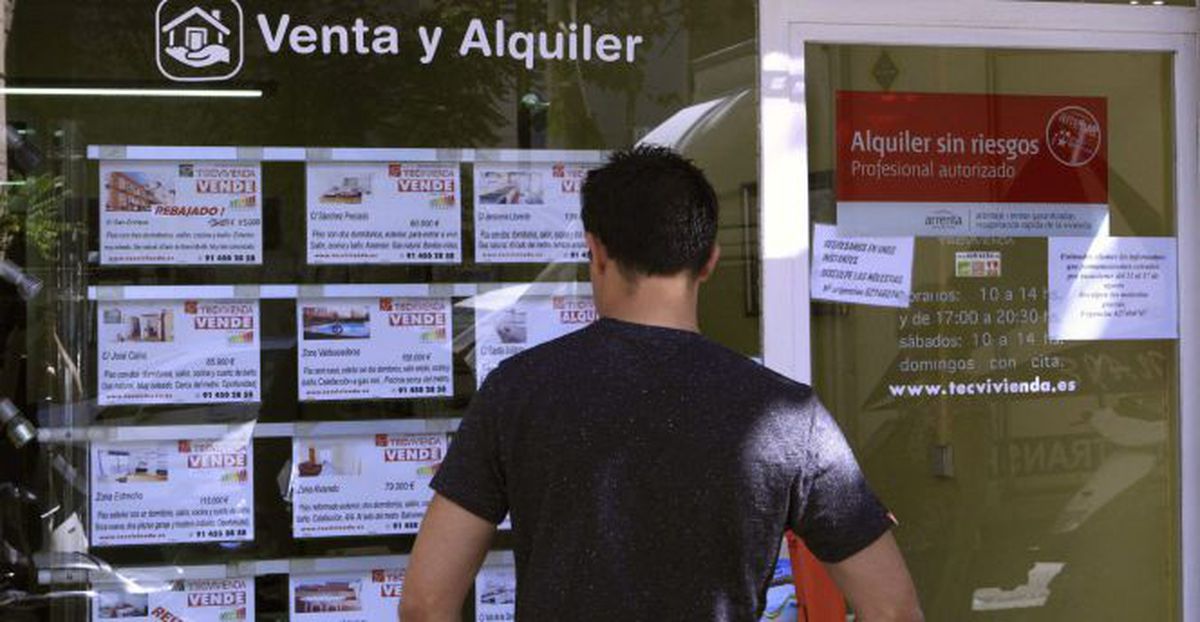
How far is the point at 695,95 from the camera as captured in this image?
177 inches

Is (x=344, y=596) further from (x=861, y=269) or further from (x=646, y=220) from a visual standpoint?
(x=646, y=220)

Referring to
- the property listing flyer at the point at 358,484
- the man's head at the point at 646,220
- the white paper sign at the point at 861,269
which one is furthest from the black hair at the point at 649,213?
the white paper sign at the point at 861,269

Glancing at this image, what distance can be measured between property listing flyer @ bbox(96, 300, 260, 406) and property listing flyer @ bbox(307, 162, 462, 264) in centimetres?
31

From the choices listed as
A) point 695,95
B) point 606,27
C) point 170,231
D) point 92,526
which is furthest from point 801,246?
point 92,526

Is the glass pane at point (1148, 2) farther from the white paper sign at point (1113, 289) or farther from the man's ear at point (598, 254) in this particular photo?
the man's ear at point (598, 254)

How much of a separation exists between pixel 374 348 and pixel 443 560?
2.17 meters

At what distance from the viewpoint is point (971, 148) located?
15.4 ft

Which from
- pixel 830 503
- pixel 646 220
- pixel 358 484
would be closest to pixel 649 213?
pixel 646 220

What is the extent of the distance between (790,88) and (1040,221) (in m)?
0.97

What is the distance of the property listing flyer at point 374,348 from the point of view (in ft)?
14.1

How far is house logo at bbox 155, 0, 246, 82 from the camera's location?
425cm

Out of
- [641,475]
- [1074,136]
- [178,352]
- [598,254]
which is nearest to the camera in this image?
[641,475]

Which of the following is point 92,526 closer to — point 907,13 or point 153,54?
point 153,54

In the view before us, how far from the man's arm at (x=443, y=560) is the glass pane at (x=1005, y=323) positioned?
2.51m
